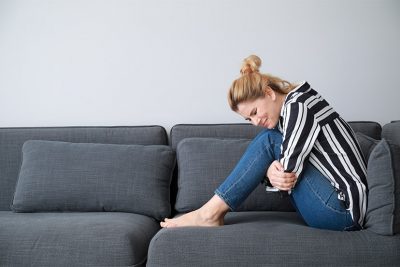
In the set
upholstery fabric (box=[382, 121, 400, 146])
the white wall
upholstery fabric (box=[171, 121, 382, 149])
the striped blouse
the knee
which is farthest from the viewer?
the white wall

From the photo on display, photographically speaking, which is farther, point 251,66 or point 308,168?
point 251,66

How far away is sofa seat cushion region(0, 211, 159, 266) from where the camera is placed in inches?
62.4

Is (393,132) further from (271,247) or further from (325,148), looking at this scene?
(271,247)

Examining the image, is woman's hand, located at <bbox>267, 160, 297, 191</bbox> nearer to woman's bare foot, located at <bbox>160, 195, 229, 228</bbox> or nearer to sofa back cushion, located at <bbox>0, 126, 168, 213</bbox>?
woman's bare foot, located at <bbox>160, 195, 229, 228</bbox>

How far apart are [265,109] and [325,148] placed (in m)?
0.30

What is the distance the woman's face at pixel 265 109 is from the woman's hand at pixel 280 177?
229 millimetres

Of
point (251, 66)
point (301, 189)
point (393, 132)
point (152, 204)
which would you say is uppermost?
point (251, 66)

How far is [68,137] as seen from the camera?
237cm

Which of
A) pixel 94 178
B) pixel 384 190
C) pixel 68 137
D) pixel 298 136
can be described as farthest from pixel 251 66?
pixel 68 137

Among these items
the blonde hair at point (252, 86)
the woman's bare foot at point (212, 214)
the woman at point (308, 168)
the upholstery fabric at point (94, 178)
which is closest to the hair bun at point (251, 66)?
the blonde hair at point (252, 86)

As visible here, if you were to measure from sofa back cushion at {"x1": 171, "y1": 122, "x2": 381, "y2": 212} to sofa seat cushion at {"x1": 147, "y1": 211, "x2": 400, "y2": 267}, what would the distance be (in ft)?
1.64

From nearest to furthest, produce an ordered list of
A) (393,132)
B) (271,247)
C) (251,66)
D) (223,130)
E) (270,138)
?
(271,247), (270,138), (251,66), (393,132), (223,130)

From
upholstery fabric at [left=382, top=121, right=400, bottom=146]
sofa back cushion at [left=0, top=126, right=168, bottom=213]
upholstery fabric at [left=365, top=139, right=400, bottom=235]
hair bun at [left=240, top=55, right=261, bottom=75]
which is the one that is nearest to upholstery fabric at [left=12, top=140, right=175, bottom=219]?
sofa back cushion at [left=0, top=126, right=168, bottom=213]

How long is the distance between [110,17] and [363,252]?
6.31ft
